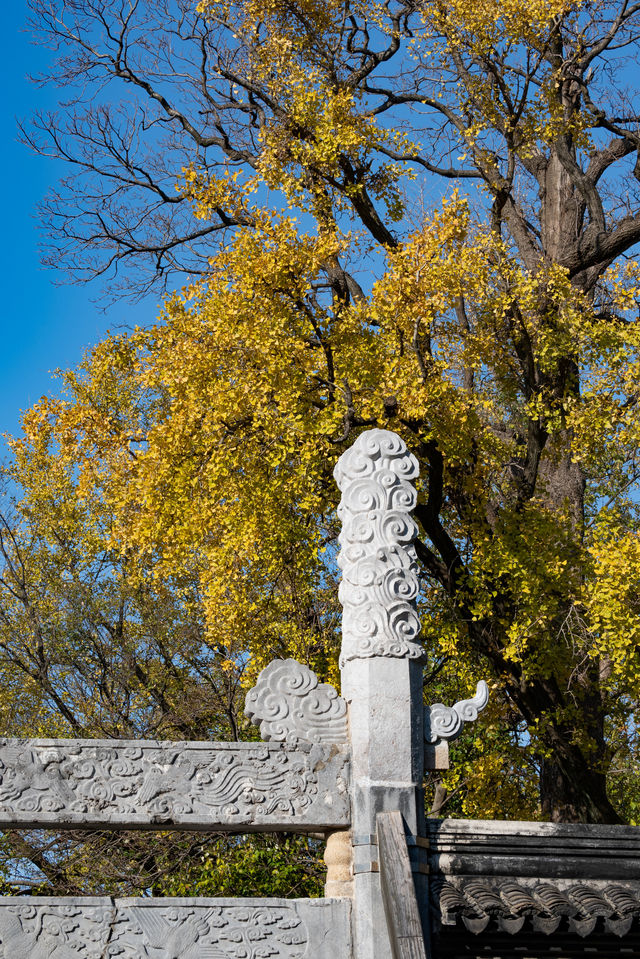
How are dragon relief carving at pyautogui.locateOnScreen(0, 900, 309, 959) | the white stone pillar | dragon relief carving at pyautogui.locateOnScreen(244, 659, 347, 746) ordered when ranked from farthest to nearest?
dragon relief carving at pyautogui.locateOnScreen(244, 659, 347, 746)
the white stone pillar
dragon relief carving at pyautogui.locateOnScreen(0, 900, 309, 959)

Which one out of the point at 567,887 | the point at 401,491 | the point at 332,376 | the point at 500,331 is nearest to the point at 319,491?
the point at 332,376

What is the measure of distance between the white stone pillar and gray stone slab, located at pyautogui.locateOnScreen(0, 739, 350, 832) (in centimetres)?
17

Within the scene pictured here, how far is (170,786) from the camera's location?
472 centimetres

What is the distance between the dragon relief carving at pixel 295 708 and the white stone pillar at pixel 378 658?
0.29 feet

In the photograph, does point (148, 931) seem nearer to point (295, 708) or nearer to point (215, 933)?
point (215, 933)

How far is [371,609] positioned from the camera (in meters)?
5.01

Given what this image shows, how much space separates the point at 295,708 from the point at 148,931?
3.70ft

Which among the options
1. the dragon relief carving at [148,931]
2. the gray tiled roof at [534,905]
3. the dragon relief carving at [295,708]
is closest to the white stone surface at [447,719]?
the dragon relief carving at [295,708]

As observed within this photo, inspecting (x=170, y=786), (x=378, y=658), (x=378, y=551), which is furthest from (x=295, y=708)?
(x=378, y=551)

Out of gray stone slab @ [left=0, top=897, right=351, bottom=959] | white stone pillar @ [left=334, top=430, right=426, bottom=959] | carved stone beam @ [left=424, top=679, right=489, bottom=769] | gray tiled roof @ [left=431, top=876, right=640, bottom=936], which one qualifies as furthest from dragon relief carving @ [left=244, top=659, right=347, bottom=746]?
gray tiled roof @ [left=431, top=876, right=640, bottom=936]

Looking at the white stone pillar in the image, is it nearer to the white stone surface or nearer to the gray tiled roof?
the white stone surface

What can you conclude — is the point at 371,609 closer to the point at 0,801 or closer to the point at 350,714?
the point at 350,714

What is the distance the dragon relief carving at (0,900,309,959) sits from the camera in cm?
449

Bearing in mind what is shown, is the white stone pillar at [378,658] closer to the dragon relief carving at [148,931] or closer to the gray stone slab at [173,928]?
the gray stone slab at [173,928]
